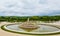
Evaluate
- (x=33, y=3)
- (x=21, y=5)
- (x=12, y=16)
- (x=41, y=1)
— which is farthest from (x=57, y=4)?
(x=12, y=16)

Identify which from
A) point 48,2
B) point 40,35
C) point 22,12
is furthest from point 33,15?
point 40,35

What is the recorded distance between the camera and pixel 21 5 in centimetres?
520

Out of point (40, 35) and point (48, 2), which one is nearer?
point (40, 35)

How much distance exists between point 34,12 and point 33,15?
133 mm

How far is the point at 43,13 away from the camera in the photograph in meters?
5.29

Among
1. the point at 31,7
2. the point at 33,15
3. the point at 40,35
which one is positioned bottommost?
the point at 40,35

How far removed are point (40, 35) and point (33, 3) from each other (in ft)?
7.73

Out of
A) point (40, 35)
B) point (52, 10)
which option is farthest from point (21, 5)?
point (40, 35)

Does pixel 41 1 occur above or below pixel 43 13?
above

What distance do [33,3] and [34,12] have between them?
0.37m

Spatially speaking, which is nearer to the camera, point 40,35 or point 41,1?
point 40,35

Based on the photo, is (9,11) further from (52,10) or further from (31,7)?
(52,10)

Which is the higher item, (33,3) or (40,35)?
(33,3)

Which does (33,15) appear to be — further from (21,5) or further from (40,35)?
(40,35)
